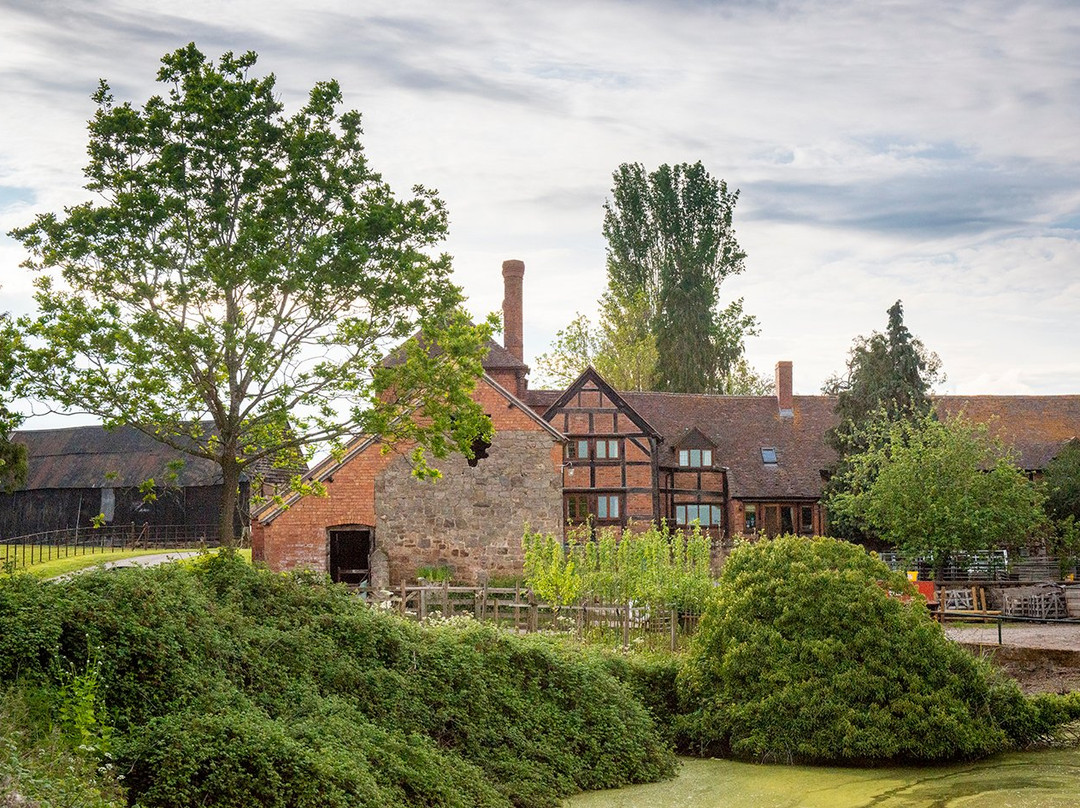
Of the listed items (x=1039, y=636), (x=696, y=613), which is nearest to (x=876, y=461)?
(x=1039, y=636)

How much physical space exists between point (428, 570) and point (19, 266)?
14220 mm

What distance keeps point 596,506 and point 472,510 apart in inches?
474

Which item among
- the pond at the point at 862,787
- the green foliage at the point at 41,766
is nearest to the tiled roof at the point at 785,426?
the pond at the point at 862,787

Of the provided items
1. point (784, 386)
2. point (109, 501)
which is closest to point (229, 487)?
point (784, 386)

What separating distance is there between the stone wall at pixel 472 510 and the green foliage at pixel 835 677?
15505mm

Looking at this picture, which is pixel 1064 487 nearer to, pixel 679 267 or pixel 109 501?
pixel 679 267

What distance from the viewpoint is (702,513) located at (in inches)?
1772

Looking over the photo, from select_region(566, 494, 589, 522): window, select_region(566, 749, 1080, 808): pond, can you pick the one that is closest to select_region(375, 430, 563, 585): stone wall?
select_region(566, 494, 589, 522): window

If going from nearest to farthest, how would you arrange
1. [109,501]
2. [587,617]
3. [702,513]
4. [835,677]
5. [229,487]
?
[835,677] < [229,487] < [587,617] < [702,513] < [109,501]

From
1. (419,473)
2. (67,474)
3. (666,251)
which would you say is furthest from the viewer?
(666,251)

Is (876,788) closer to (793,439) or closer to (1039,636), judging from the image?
(1039,636)

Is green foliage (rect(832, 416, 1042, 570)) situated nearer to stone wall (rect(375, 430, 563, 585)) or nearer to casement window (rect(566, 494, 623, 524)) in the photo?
casement window (rect(566, 494, 623, 524))

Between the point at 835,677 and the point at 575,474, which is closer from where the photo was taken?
the point at 835,677

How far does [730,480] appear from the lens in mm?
44281
